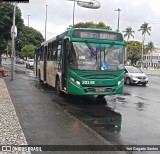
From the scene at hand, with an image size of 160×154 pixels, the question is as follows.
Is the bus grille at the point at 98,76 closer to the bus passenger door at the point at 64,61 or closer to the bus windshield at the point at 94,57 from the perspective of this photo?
the bus windshield at the point at 94,57

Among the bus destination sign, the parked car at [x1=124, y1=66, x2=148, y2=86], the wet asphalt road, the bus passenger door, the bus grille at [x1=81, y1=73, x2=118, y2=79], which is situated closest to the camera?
the wet asphalt road

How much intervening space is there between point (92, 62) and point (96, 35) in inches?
46.7

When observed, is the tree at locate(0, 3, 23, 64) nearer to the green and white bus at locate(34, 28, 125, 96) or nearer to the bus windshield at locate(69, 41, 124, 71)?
the green and white bus at locate(34, 28, 125, 96)

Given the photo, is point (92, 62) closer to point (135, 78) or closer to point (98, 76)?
point (98, 76)

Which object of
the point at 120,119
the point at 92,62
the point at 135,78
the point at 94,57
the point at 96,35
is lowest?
the point at 120,119

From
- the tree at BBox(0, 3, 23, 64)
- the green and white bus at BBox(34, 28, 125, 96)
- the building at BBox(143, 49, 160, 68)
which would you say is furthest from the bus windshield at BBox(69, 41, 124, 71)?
the building at BBox(143, 49, 160, 68)

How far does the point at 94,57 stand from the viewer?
1189cm

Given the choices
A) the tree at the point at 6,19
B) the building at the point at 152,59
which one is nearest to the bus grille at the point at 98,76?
the tree at the point at 6,19

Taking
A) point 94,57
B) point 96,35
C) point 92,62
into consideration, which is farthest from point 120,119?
point 96,35

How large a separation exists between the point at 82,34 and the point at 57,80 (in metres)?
3.19

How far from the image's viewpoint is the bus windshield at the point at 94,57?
1178 cm

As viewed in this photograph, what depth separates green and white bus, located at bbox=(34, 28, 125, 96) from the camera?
38.4 ft

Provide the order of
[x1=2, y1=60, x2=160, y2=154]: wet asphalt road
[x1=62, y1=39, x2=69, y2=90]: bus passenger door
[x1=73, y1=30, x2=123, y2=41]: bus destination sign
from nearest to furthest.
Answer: [x1=2, y1=60, x2=160, y2=154]: wet asphalt road < [x1=73, y1=30, x2=123, y2=41]: bus destination sign < [x1=62, y1=39, x2=69, y2=90]: bus passenger door

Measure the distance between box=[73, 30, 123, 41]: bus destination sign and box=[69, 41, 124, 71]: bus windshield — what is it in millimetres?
313
